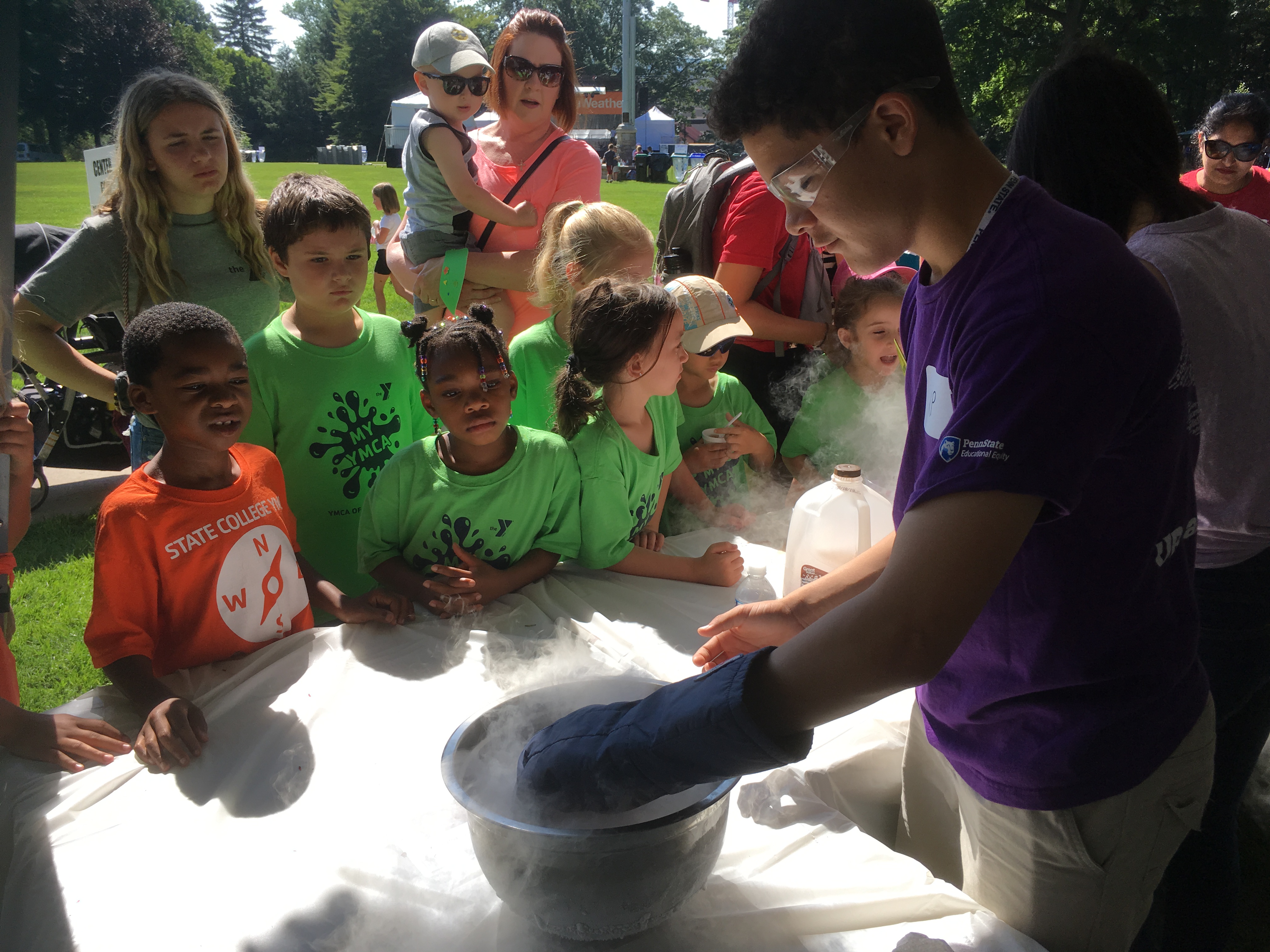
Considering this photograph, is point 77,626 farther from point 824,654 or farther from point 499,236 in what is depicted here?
point 824,654

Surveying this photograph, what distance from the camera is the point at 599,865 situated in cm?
91

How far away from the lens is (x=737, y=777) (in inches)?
35.8

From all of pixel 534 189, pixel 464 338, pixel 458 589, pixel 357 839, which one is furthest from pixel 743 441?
pixel 357 839

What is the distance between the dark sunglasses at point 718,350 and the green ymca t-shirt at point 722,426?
0.62 ft

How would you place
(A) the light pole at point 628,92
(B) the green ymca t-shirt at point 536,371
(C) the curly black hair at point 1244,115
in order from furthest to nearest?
1. (A) the light pole at point 628,92
2. (C) the curly black hair at point 1244,115
3. (B) the green ymca t-shirt at point 536,371

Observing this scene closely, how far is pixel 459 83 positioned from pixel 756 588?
104 inches

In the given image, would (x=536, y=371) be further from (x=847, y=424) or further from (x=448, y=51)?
(x=448, y=51)

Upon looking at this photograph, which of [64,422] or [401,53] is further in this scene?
[401,53]

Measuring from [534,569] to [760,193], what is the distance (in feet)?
5.86

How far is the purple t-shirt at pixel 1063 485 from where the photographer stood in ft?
2.51

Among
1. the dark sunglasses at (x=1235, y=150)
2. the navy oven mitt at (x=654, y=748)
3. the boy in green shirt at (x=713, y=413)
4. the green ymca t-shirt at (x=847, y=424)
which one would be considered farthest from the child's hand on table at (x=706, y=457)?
the dark sunglasses at (x=1235, y=150)

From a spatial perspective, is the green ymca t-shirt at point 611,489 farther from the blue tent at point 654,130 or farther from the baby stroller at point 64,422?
the blue tent at point 654,130

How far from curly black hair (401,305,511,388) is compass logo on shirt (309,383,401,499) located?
0.70 feet

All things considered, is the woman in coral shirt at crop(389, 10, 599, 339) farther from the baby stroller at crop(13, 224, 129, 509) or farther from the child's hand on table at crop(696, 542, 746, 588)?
the baby stroller at crop(13, 224, 129, 509)
